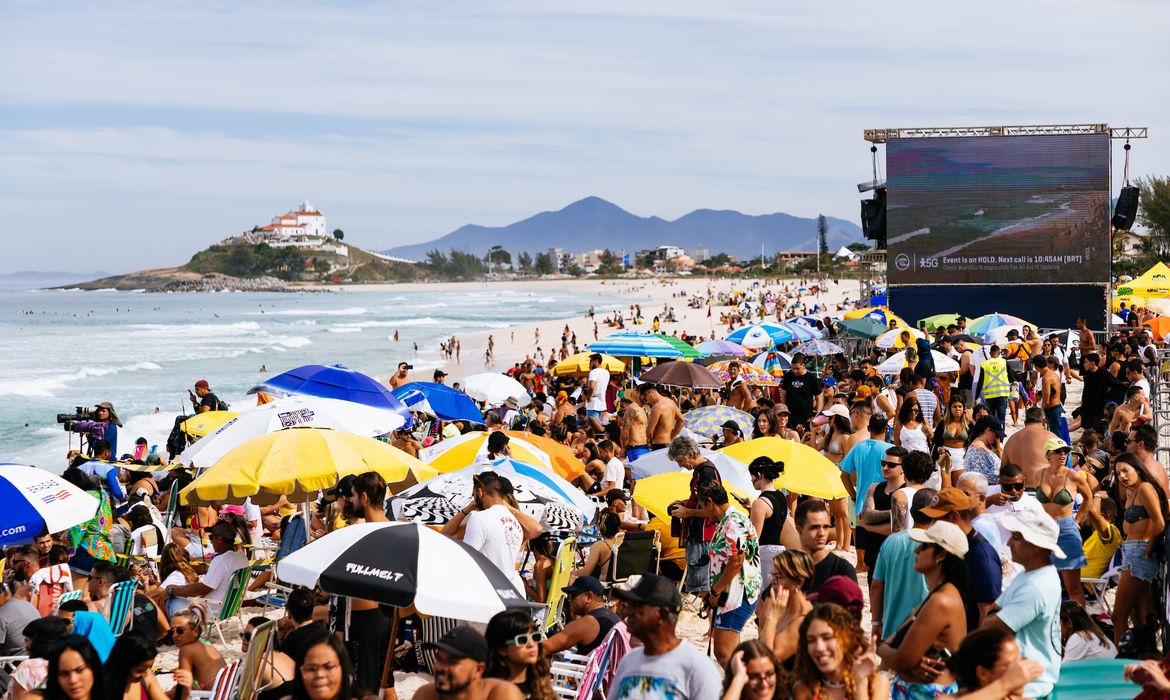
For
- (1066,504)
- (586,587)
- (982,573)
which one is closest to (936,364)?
(1066,504)

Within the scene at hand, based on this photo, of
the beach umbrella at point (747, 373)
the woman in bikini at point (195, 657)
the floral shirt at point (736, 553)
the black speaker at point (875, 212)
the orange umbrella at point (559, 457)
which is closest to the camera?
the woman in bikini at point (195, 657)

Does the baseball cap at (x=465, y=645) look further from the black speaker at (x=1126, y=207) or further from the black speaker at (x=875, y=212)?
the black speaker at (x=1126, y=207)

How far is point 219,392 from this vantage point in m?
Answer: 40.3

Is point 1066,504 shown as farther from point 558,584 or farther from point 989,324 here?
point 989,324

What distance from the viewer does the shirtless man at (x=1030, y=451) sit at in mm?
8078

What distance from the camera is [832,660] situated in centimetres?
379

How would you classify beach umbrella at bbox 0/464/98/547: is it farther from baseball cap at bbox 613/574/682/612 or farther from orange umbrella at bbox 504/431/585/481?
baseball cap at bbox 613/574/682/612

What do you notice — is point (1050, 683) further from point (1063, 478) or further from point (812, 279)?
point (812, 279)

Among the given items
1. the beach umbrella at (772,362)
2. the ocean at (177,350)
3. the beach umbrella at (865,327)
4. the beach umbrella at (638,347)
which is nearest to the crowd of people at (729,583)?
the beach umbrella at (638,347)

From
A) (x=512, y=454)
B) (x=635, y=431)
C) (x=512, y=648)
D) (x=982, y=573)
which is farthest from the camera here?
(x=635, y=431)

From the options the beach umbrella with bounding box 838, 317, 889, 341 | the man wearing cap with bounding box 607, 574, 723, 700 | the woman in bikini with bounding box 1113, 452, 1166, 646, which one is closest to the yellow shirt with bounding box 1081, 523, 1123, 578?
the woman in bikini with bounding box 1113, 452, 1166, 646

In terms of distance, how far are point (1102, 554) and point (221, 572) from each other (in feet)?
17.5

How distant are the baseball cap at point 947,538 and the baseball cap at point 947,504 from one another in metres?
0.67

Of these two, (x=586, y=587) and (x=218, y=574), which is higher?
(x=586, y=587)
